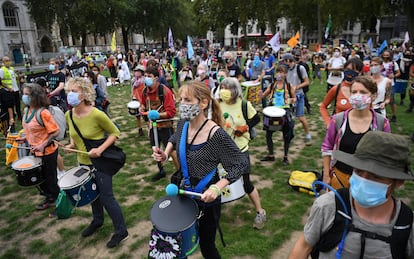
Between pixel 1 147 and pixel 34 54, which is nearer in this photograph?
pixel 1 147

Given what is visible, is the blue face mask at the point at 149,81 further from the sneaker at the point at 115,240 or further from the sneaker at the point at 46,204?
the sneaker at the point at 115,240

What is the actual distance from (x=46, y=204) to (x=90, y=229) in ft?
4.46

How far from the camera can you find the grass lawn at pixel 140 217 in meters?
3.81

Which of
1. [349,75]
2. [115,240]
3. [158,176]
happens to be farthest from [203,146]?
[158,176]

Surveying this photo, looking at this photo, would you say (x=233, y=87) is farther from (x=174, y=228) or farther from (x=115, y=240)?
(x=115, y=240)

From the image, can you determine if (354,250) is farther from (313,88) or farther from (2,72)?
(313,88)

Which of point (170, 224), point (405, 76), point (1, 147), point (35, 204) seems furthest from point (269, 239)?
point (405, 76)

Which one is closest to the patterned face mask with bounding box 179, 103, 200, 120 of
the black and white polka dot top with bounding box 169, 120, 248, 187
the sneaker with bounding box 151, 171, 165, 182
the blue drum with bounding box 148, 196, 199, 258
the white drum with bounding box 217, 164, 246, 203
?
the black and white polka dot top with bounding box 169, 120, 248, 187

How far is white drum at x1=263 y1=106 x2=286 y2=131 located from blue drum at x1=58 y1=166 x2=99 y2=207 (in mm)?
3367

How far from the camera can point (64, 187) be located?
11.4 feet

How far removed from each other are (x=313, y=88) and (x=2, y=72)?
42.3 feet

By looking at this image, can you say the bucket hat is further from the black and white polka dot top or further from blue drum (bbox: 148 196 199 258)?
blue drum (bbox: 148 196 199 258)

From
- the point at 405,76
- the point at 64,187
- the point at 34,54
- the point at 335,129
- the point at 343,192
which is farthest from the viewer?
the point at 34,54

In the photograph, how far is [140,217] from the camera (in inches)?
178
